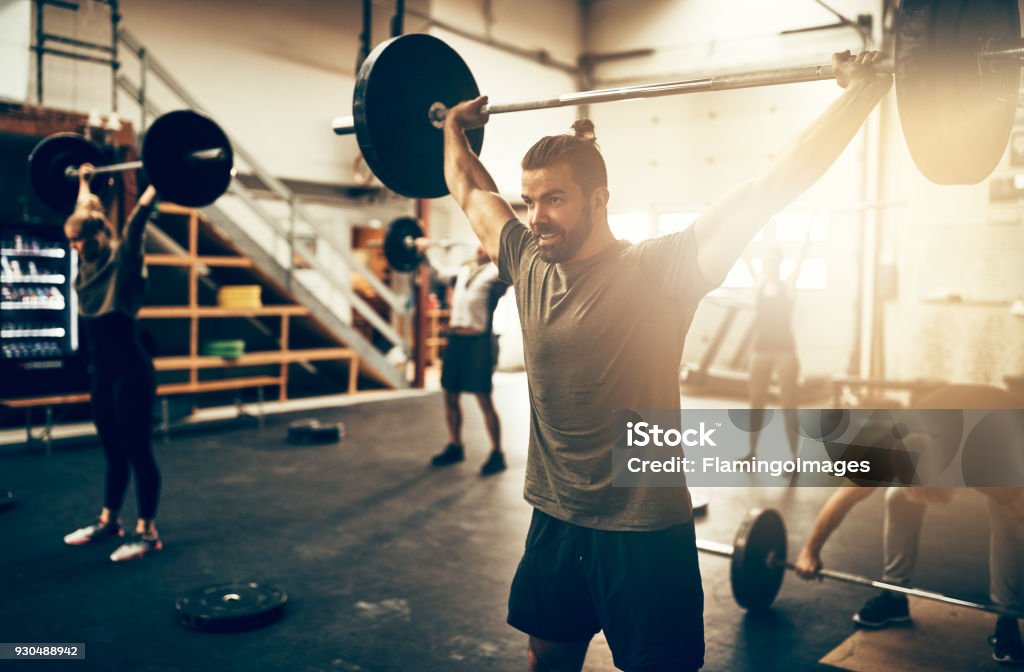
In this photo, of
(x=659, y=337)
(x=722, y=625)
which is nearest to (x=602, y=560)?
(x=659, y=337)

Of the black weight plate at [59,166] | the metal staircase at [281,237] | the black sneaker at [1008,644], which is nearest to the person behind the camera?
the black sneaker at [1008,644]

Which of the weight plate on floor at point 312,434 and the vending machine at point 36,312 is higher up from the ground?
the vending machine at point 36,312

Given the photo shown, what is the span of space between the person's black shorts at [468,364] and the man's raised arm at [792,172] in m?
3.24

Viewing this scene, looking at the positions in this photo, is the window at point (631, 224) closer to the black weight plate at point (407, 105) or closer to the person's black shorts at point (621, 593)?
the black weight plate at point (407, 105)

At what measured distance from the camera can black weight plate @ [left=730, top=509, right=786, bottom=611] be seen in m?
2.52

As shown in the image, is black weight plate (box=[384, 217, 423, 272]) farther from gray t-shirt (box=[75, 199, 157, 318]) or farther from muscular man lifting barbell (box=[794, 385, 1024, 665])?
muscular man lifting barbell (box=[794, 385, 1024, 665])

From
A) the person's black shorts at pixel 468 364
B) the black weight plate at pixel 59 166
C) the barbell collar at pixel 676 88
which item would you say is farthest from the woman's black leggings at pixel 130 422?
the person's black shorts at pixel 468 364

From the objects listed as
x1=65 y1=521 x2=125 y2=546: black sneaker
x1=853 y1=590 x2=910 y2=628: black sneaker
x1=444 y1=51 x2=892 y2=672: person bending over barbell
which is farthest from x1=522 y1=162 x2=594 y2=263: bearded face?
x1=65 y1=521 x2=125 y2=546: black sneaker

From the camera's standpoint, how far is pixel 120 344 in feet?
9.63

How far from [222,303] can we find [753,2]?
5.98 m

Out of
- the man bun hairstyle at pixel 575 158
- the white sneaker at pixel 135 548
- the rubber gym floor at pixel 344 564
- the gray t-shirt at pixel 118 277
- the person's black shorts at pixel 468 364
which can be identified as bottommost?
the rubber gym floor at pixel 344 564

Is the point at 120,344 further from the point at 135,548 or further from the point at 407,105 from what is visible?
the point at 407,105

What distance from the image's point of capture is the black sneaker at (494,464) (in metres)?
4.41

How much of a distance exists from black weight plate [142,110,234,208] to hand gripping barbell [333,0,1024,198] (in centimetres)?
98
